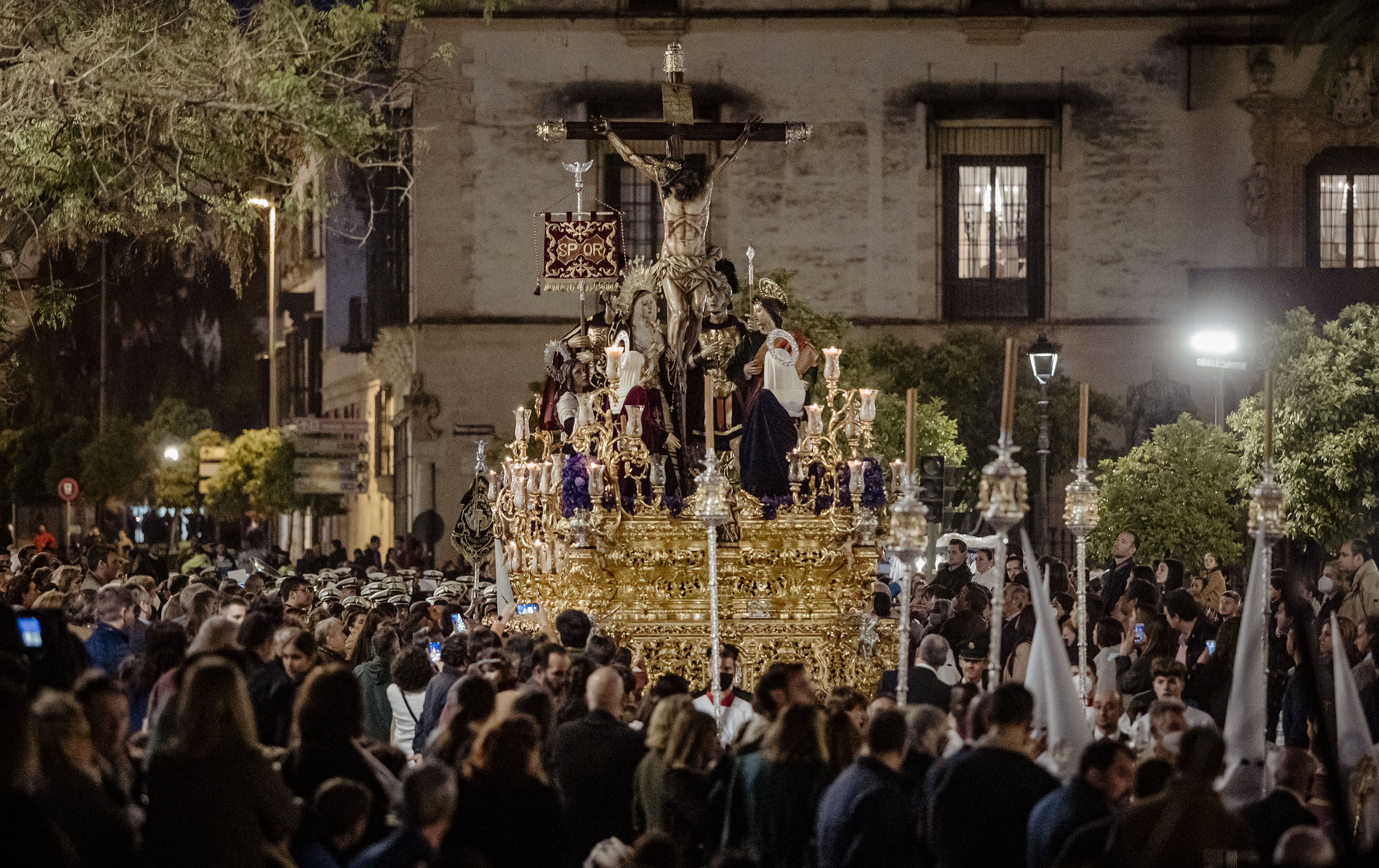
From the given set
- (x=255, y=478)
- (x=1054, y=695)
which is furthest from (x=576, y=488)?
(x=255, y=478)

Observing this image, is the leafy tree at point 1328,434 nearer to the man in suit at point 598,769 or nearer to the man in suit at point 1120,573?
the man in suit at point 1120,573

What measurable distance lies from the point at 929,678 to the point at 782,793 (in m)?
4.21

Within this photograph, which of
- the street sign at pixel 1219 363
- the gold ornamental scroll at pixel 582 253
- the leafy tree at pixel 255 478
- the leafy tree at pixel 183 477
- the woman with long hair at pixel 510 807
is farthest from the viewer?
the leafy tree at pixel 183 477

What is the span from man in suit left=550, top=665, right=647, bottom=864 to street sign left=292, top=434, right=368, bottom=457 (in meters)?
23.0

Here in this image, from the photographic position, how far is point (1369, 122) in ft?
121

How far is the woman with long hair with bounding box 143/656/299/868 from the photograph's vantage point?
7070 millimetres

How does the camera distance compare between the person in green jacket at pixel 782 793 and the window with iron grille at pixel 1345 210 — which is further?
the window with iron grille at pixel 1345 210

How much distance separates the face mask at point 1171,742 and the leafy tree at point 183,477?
46842 millimetres

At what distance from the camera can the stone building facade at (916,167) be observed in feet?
119

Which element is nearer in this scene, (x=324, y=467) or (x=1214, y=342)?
(x=1214, y=342)

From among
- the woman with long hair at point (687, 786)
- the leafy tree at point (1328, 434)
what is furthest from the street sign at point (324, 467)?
the woman with long hair at point (687, 786)

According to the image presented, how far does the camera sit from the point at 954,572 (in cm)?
2002

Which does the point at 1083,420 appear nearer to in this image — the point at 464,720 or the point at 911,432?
the point at 911,432

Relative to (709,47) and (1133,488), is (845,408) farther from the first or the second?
(709,47)
